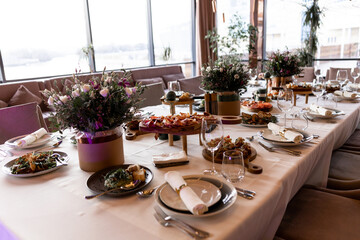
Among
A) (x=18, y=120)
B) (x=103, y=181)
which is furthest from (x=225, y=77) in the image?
(x=18, y=120)

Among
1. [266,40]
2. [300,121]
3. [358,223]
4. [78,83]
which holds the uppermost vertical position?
[266,40]

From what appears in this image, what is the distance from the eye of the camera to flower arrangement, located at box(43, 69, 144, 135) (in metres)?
1.07

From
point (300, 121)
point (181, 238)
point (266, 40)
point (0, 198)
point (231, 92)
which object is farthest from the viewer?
point (266, 40)

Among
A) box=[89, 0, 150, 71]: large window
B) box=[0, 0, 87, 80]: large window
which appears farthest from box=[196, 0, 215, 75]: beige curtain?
box=[0, 0, 87, 80]: large window

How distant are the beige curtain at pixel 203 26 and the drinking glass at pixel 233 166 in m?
6.29

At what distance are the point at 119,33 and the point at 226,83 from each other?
15.9 feet

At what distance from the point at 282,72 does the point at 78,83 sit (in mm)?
2099

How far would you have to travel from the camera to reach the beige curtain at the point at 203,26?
22.8ft

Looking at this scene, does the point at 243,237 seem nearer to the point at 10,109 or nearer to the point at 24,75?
the point at 10,109

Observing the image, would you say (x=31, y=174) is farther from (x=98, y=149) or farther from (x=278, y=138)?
(x=278, y=138)

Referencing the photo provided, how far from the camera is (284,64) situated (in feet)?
8.77

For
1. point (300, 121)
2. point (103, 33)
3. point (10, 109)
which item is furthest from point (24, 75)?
point (300, 121)

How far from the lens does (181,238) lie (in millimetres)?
733

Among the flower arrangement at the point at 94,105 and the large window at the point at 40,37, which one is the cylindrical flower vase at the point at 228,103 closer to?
the flower arrangement at the point at 94,105
